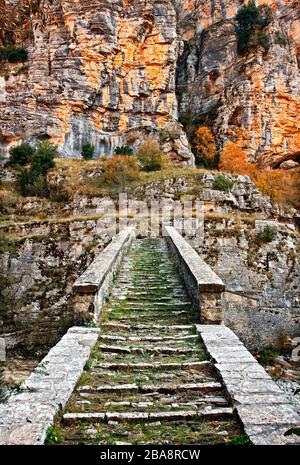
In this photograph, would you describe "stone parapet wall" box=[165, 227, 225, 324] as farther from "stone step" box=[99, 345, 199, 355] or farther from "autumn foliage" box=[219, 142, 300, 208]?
"autumn foliage" box=[219, 142, 300, 208]

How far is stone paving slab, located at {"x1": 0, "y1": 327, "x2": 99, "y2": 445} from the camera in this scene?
2953mm

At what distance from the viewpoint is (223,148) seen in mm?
40750

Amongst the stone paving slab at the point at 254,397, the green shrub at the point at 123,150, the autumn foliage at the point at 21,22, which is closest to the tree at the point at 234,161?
the green shrub at the point at 123,150

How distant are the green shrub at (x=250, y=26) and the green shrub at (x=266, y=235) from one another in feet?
115

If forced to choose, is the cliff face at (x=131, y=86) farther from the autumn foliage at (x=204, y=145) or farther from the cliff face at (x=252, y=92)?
the autumn foliage at (x=204, y=145)

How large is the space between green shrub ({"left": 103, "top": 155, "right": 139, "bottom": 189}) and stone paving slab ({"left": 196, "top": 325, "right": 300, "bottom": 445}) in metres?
19.4

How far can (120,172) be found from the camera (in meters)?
24.9

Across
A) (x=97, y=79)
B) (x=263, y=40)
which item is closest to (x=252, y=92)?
(x=263, y=40)

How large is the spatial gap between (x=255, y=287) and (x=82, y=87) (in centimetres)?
3126

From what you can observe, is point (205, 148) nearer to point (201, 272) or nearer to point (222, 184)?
point (222, 184)

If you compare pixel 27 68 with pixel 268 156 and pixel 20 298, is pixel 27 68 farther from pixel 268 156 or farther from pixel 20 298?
pixel 20 298

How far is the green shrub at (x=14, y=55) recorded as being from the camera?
137 feet

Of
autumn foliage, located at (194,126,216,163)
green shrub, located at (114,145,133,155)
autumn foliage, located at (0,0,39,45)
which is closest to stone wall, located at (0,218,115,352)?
green shrub, located at (114,145,133,155)

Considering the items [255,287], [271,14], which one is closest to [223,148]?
[271,14]
